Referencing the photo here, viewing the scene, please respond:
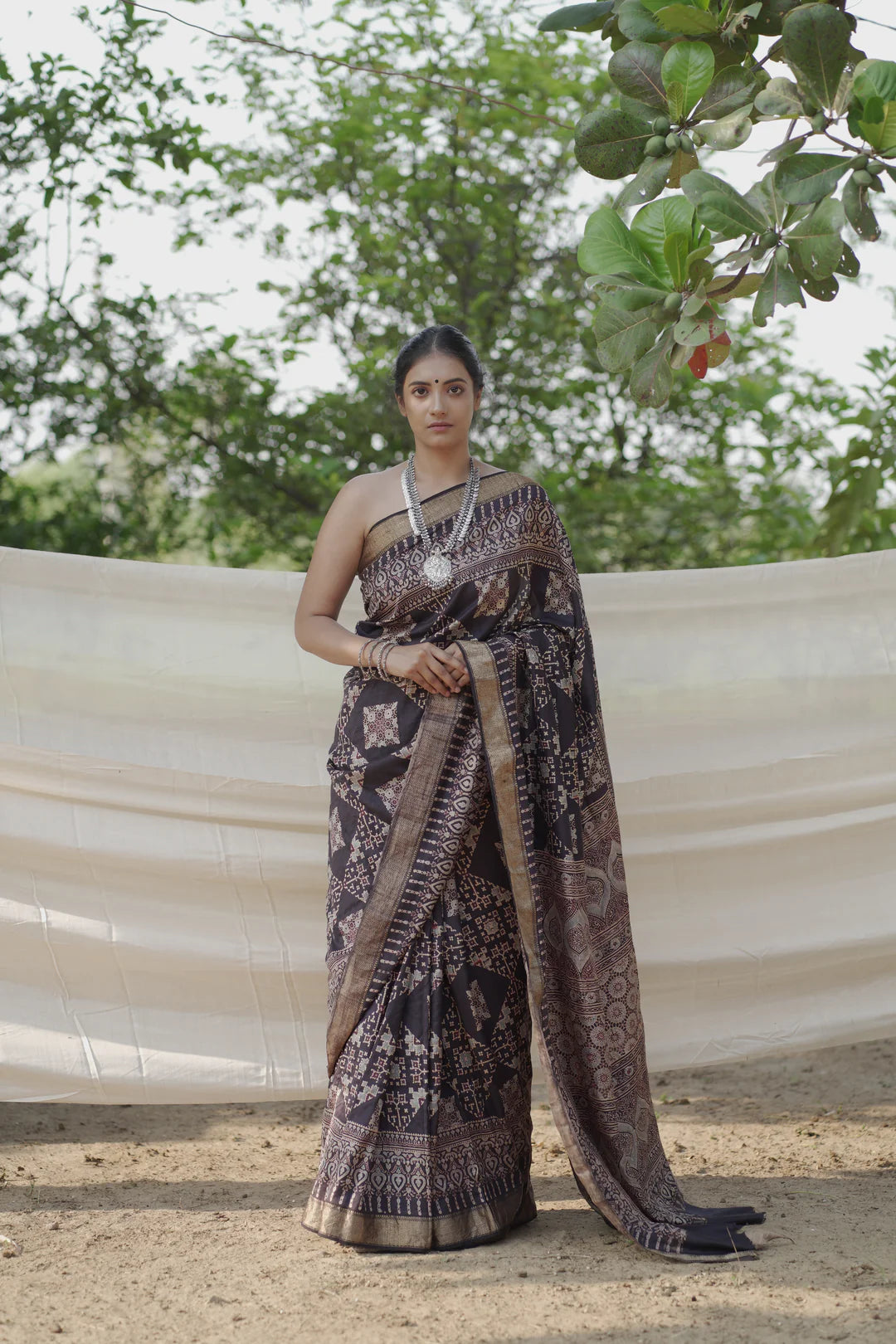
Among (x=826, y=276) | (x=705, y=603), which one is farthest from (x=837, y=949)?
(x=826, y=276)

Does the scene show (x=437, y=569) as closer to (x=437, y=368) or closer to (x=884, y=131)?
(x=437, y=368)

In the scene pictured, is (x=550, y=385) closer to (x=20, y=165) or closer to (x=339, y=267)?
(x=339, y=267)

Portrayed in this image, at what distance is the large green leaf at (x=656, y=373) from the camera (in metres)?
2.43

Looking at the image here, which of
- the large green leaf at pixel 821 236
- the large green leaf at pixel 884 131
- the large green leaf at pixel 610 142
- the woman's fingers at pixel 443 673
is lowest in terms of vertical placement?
the woman's fingers at pixel 443 673

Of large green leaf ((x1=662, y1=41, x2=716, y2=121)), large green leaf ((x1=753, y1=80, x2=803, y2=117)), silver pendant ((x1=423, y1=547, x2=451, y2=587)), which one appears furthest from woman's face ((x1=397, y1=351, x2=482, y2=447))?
large green leaf ((x1=753, y1=80, x2=803, y2=117))

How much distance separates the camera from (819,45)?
2.15 m

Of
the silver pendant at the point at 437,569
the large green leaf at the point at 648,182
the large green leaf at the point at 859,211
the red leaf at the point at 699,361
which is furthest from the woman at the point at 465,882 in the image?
the large green leaf at the point at 859,211

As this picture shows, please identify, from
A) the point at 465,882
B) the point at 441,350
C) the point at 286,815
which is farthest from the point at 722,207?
the point at 286,815

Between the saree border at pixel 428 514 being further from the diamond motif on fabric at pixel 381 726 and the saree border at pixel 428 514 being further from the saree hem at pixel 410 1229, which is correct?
the saree hem at pixel 410 1229

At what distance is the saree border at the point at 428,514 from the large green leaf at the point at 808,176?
888 mm

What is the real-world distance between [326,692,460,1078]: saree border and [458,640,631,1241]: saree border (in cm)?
8

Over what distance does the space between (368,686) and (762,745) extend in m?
1.24

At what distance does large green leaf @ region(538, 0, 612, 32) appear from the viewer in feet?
8.54

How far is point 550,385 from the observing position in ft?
20.3
